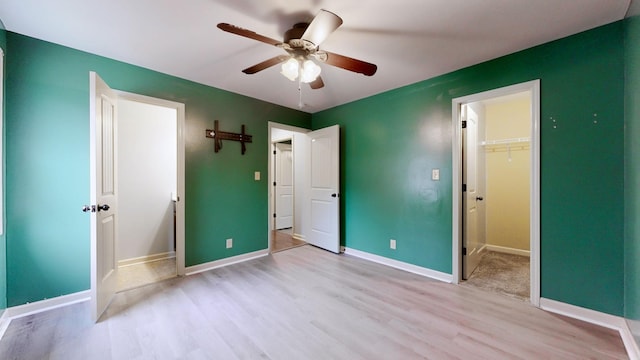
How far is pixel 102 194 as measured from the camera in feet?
6.82

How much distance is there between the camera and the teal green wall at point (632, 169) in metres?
1.58

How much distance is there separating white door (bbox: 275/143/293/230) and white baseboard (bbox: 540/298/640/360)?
4552mm

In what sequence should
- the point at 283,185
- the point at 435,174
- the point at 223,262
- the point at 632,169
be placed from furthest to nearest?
1. the point at 283,185
2. the point at 223,262
3. the point at 435,174
4. the point at 632,169

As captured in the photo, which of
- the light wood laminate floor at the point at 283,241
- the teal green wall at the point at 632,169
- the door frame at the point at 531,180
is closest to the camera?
the teal green wall at the point at 632,169

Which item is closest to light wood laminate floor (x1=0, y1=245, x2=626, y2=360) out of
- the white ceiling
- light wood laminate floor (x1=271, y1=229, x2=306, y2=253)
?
light wood laminate floor (x1=271, y1=229, x2=306, y2=253)

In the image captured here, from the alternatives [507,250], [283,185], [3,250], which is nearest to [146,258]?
[3,250]

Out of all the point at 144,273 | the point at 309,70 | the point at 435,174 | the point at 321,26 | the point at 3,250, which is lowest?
the point at 144,273

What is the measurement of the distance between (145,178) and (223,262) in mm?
1699

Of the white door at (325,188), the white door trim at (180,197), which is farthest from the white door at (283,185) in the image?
the white door trim at (180,197)

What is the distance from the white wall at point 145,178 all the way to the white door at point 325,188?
7.21 ft

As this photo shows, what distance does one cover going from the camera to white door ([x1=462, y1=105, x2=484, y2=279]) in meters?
2.78

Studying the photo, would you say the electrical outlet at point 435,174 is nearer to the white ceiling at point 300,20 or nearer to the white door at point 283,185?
the white ceiling at point 300,20

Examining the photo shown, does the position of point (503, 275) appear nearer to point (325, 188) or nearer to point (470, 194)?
point (470, 194)

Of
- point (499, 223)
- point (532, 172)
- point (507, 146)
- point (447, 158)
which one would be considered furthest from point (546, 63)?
point (499, 223)
